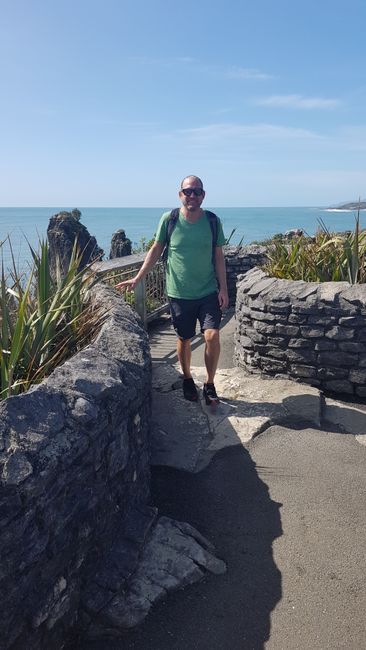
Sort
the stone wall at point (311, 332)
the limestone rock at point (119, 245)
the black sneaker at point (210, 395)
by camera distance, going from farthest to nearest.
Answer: the limestone rock at point (119, 245) < the stone wall at point (311, 332) < the black sneaker at point (210, 395)

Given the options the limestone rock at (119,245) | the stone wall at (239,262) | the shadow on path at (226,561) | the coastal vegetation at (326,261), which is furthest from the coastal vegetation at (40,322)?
the limestone rock at (119,245)

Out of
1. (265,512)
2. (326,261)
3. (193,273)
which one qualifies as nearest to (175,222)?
(193,273)

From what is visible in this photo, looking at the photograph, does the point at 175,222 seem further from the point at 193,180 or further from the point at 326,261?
the point at 326,261

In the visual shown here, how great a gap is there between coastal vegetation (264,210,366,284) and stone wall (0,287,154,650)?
3.13 m

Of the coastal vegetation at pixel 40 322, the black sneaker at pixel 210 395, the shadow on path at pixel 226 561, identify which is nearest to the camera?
the shadow on path at pixel 226 561

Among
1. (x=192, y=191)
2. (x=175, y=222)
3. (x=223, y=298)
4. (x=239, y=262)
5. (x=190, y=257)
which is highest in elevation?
(x=192, y=191)

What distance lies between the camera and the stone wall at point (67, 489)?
183 cm

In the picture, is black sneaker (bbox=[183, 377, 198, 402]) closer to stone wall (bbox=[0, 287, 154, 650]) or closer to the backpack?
the backpack

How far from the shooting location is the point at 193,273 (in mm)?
4203

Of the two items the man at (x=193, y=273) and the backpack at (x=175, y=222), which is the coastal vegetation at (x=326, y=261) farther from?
the backpack at (x=175, y=222)

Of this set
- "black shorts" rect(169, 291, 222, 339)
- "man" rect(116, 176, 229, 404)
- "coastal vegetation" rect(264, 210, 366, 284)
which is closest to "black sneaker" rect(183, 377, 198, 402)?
"man" rect(116, 176, 229, 404)

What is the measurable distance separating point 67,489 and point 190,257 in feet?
8.12

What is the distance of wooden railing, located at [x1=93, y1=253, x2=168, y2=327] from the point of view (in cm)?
634

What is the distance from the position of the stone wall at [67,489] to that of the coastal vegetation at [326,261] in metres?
3.13
